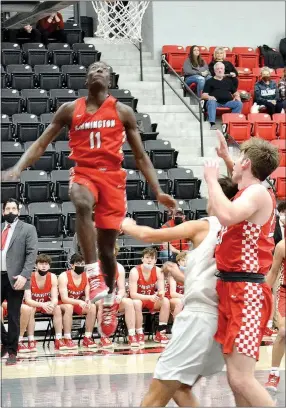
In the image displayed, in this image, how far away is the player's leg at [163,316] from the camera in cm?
1240

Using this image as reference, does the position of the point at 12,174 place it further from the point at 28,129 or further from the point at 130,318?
the point at 28,129

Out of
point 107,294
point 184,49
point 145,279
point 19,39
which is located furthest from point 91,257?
point 19,39

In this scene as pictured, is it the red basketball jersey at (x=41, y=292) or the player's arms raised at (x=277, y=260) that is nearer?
the player's arms raised at (x=277, y=260)

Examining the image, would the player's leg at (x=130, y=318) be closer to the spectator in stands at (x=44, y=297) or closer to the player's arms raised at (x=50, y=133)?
the spectator in stands at (x=44, y=297)

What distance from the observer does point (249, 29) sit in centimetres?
1233

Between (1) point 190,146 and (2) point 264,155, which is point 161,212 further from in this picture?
(2) point 264,155

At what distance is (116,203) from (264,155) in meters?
0.87

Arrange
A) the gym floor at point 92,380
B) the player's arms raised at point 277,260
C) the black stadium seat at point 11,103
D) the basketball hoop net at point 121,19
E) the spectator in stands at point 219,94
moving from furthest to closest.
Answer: the black stadium seat at point 11,103 → the spectator in stands at point 219,94 → the basketball hoop net at point 121,19 → the gym floor at point 92,380 → the player's arms raised at point 277,260

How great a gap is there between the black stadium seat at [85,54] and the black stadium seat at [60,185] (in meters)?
3.99

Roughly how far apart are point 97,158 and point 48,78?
34.0 ft

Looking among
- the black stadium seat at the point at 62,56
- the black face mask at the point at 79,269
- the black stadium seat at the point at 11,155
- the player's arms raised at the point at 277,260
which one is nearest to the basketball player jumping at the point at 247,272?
the player's arms raised at the point at 277,260

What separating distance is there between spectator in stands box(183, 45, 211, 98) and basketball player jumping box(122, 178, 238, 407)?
627cm

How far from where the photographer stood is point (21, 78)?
15914 millimetres

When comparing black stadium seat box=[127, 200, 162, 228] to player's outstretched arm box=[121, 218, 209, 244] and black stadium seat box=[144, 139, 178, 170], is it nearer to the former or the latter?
black stadium seat box=[144, 139, 178, 170]
